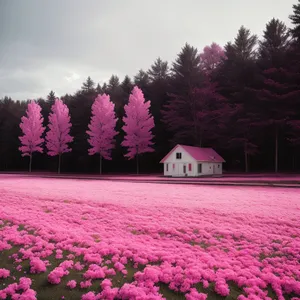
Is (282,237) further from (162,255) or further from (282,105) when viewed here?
(282,105)

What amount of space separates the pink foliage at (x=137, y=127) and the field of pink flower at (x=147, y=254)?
31323 millimetres

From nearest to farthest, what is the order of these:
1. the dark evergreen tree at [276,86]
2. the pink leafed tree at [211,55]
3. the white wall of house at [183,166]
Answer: the dark evergreen tree at [276,86]
the white wall of house at [183,166]
the pink leafed tree at [211,55]

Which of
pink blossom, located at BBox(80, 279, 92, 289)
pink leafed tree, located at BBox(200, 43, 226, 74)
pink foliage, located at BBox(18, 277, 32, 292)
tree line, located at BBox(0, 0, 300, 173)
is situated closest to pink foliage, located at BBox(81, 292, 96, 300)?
pink blossom, located at BBox(80, 279, 92, 289)

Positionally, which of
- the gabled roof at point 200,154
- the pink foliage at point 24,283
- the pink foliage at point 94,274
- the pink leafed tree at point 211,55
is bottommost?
the pink foliage at point 24,283

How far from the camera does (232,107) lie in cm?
4162

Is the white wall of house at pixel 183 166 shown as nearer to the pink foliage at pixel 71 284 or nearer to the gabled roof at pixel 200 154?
the gabled roof at pixel 200 154

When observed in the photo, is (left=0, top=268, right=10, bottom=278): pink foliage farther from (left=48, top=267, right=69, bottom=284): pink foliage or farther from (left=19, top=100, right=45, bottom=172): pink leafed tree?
(left=19, top=100, right=45, bottom=172): pink leafed tree

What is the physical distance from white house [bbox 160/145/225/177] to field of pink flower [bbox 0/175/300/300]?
24.1 meters

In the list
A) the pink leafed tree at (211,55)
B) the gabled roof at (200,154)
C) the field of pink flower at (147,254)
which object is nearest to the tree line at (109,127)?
the gabled roof at (200,154)

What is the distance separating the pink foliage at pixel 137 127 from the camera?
Answer: 41.9 meters

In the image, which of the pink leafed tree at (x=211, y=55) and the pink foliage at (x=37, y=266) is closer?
the pink foliage at (x=37, y=266)

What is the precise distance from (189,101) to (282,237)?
38168mm

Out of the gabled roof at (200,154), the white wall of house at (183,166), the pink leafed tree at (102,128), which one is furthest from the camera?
the pink leafed tree at (102,128)

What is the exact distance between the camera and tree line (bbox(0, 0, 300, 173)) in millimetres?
34812
